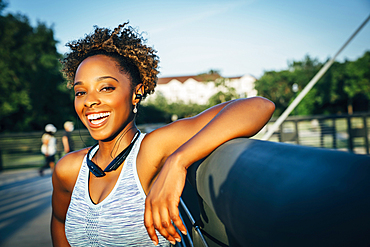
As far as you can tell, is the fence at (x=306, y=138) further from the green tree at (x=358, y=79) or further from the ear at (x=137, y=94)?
the green tree at (x=358, y=79)

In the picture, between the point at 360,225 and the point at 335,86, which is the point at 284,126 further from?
the point at 335,86

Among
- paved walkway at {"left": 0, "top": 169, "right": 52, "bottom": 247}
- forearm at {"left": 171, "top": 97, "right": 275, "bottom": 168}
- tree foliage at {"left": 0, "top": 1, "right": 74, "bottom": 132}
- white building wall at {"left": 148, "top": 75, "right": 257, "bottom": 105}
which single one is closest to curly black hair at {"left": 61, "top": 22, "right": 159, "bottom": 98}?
forearm at {"left": 171, "top": 97, "right": 275, "bottom": 168}

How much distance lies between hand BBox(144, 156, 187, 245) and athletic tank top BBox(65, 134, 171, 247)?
1.48 feet

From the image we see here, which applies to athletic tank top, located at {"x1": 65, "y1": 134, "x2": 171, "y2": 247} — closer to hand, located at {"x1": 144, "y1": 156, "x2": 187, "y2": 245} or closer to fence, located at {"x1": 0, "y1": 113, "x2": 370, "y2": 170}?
hand, located at {"x1": 144, "y1": 156, "x2": 187, "y2": 245}

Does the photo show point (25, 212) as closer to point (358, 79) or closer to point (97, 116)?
point (97, 116)

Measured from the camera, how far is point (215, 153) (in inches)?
39.6

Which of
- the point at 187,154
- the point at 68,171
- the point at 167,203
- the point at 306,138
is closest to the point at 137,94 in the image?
the point at 68,171

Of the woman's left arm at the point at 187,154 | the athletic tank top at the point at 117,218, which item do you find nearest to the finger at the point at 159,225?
the woman's left arm at the point at 187,154

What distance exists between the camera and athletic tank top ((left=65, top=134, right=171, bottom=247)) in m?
1.41

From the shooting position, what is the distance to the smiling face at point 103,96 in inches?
60.7

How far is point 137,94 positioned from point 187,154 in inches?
31.3

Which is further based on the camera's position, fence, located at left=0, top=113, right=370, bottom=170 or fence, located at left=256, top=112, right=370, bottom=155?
fence, located at left=0, top=113, right=370, bottom=170

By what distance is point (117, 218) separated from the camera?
4.63 feet

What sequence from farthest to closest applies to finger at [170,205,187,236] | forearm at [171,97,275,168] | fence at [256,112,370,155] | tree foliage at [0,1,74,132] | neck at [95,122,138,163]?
tree foliage at [0,1,74,132]
fence at [256,112,370,155]
neck at [95,122,138,163]
forearm at [171,97,275,168]
finger at [170,205,187,236]
